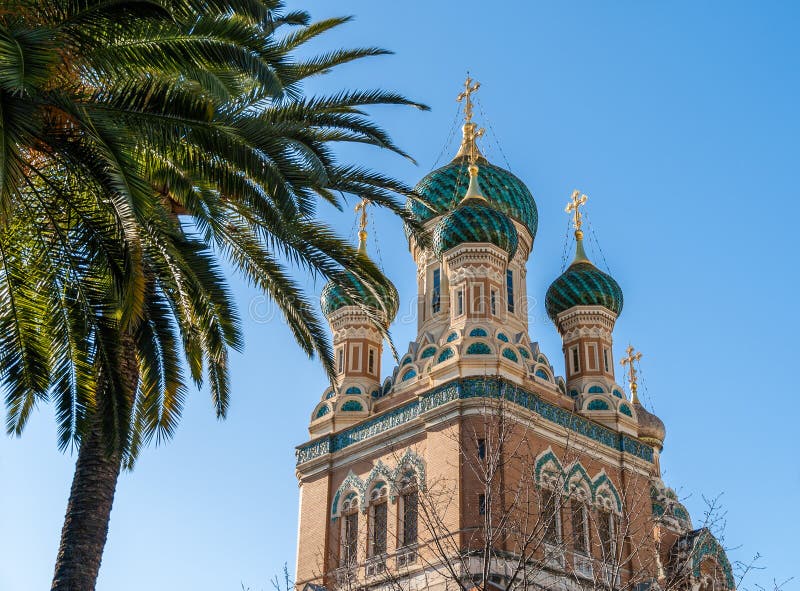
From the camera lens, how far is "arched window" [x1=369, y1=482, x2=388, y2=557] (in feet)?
59.3

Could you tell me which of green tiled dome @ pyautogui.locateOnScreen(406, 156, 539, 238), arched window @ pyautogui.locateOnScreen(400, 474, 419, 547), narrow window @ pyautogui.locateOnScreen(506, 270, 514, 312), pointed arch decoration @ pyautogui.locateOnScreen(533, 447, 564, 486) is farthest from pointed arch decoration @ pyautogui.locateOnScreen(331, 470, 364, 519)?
green tiled dome @ pyautogui.locateOnScreen(406, 156, 539, 238)

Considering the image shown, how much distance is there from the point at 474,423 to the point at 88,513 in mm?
9382

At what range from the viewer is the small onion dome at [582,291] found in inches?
861

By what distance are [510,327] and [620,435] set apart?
2977mm

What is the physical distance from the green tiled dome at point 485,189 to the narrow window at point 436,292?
1.16 metres

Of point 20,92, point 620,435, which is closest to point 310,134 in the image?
point 20,92

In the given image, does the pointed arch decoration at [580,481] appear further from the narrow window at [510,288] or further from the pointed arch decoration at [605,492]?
the narrow window at [510,288]

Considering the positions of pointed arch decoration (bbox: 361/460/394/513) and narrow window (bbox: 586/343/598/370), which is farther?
narrow window (bbox: 586/343/598/370)

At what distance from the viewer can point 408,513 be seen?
18.0m

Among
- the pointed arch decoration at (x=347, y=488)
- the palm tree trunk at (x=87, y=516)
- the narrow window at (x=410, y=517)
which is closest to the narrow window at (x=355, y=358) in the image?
the pointed arch decoration at (x=347, y=488)

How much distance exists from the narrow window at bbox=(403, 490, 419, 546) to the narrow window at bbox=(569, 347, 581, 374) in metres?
5.01

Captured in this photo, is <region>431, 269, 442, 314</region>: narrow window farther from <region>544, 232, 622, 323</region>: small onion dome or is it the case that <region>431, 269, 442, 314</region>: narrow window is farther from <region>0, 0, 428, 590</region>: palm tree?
<region>0, 0, 428, 590</region>: palm tree

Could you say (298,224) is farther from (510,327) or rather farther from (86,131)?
(510,327)

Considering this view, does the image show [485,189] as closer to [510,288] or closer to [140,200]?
[510,288]
